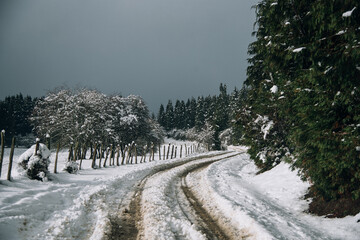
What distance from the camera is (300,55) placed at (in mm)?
6805

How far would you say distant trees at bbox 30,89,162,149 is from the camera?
91.9 feet

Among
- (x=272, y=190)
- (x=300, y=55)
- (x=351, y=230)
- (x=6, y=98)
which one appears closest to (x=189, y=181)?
(x=272, y=190)

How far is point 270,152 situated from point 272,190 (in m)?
3.64

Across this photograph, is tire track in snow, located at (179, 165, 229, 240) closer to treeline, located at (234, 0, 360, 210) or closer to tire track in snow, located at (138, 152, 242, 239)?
tire track in snow, located at (138, 152, 242, 239)

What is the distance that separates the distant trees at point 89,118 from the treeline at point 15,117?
34.4 m

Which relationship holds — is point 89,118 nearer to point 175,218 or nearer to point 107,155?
point 107,155

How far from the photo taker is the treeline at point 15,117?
62.2m

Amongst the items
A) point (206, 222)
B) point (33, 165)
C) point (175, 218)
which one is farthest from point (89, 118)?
point (206, 222)

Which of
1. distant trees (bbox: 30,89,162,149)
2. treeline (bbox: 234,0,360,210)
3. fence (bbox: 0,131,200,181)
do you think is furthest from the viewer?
distant trees (bbox: 30,89,162,149)

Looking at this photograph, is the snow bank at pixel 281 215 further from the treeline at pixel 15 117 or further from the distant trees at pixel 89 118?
the treeline at pixel 15 117

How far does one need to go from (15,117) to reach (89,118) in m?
62.0

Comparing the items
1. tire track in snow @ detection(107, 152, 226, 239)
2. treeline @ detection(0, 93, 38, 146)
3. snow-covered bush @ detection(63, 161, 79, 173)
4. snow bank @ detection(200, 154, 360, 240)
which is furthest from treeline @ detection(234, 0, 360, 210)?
treeline @ detection(0, 93, 38, 146)

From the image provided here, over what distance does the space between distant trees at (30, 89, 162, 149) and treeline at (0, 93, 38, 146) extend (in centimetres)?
3435

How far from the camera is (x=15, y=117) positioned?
2808 inches
